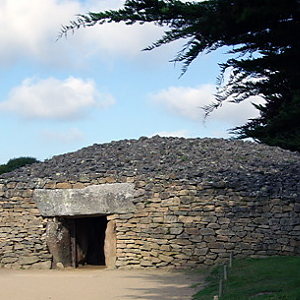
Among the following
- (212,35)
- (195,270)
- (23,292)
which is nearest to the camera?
(212,35)

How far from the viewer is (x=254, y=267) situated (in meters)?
11.7

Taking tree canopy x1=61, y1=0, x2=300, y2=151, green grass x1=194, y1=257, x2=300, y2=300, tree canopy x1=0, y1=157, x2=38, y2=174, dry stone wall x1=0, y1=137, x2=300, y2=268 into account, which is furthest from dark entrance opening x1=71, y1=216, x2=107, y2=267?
tree canopy x1=61, y1=0, x2=300, y2=151

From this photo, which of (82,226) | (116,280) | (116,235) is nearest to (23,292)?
(116,280)

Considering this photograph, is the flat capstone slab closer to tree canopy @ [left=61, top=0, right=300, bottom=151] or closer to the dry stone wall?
the dry stone wall

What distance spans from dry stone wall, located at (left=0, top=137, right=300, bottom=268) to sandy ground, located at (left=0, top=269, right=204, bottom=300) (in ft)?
2.04

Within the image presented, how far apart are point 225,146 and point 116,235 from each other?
5.19m

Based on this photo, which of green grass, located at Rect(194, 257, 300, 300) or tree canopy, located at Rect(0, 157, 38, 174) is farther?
tree canopy, located at Rect(0, 157, 38, 174)

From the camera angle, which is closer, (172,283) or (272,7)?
(272,7)

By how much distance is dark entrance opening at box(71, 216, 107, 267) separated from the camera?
1514 cm

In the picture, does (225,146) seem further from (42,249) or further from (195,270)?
(42,249)

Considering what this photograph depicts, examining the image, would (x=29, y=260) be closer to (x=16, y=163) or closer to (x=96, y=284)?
(x=96, y=284)

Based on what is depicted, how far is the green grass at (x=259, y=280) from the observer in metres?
8.49

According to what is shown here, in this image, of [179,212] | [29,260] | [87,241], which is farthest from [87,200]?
[179,212]

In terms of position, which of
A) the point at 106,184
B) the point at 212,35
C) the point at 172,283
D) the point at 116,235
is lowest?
the point at 172,283
